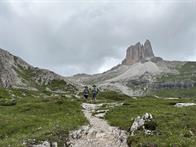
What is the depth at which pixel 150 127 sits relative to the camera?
43.6 m

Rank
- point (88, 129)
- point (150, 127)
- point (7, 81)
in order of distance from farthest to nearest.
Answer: point (7, 81) → point (88, 129) → point (150, 127)

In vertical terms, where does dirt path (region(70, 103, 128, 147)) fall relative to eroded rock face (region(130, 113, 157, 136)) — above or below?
below

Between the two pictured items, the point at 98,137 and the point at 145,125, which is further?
the point at 98,137

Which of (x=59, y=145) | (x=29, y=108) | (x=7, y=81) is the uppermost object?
(x=7, y=81)

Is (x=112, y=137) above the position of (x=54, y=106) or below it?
below

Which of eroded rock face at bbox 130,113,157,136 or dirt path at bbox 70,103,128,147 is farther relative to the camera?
eroded rock face at bbox 130,113,157,136

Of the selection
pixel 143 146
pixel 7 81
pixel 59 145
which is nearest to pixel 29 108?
pixel 59 145

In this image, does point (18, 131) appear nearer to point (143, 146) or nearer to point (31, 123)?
point (31, 123)

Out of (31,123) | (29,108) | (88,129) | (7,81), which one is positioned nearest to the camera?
(88,129)

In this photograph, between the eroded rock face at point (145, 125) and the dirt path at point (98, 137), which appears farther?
the eroded rock face at point (145, 125)

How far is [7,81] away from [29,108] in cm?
12160

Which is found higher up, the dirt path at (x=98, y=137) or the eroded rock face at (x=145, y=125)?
the eroded rock face at (x=145, y=125)

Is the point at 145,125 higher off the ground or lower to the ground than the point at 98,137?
higher

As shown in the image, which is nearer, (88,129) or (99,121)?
(88,129)
